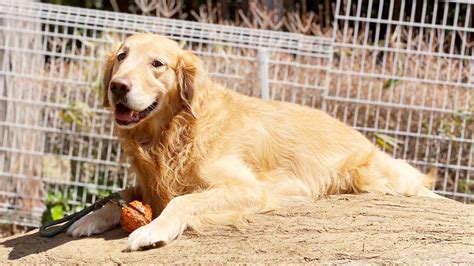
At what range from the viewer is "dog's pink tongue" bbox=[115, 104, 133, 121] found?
4.66 m

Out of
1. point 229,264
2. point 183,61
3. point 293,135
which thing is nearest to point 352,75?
point 293,135

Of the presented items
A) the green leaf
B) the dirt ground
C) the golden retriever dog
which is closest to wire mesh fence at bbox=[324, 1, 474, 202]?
the green leaf

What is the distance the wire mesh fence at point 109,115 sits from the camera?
25.4 feet

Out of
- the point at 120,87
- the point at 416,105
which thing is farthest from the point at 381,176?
the point at 416,105

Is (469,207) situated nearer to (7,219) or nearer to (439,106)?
(439,106)

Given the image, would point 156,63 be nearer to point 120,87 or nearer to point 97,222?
point 120,87

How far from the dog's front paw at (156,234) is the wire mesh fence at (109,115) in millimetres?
3289

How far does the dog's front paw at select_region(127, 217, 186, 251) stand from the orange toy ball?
9.7 inches

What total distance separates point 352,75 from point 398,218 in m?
3.50

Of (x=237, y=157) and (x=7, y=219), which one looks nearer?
(x=237, y=157)

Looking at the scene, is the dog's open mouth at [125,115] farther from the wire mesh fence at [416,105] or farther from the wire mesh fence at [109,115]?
the wire mesh fence at [416,105]

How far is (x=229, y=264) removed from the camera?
163 inches

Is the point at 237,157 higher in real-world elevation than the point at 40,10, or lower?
lower

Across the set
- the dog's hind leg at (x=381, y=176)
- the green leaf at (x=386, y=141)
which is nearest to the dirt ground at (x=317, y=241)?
the dog's hind leg at (x=381, y=176)
